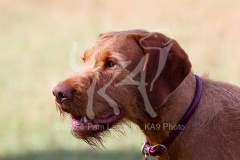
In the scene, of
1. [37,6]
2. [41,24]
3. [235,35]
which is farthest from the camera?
[37,6]

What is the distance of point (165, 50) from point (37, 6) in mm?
18879

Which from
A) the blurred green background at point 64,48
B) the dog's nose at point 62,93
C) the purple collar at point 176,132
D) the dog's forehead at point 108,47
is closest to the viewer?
the dog's nose at point 62,93

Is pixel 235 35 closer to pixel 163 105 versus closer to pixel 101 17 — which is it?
pixel 101 17

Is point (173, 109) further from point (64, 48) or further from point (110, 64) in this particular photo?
point (64, 48)

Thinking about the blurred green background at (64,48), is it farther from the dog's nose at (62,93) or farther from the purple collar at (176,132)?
the purple collar at (176,132)

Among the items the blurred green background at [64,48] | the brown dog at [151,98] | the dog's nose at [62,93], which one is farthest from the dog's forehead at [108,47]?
the dog's nose at [62,93]

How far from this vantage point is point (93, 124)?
5.41 metres

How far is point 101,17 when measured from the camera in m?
20.8

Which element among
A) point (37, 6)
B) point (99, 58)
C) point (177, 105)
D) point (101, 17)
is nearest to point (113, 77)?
point (99, 58)

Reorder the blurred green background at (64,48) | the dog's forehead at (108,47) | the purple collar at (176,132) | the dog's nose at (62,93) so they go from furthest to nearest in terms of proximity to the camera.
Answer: the blurred green background at (64,48) < the dog's forehead at (108,47) < the purple collar at (176,132) < the dog's nose at (62,93)

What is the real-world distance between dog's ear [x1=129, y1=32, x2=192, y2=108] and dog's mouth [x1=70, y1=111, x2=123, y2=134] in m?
0.36

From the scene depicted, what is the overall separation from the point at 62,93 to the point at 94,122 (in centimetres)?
41

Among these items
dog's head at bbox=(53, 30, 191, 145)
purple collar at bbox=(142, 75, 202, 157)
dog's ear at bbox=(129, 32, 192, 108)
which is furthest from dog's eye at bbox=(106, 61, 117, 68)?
purple collar at bbox=(142, 75, 202, 157)

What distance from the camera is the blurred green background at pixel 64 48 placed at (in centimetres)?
962
